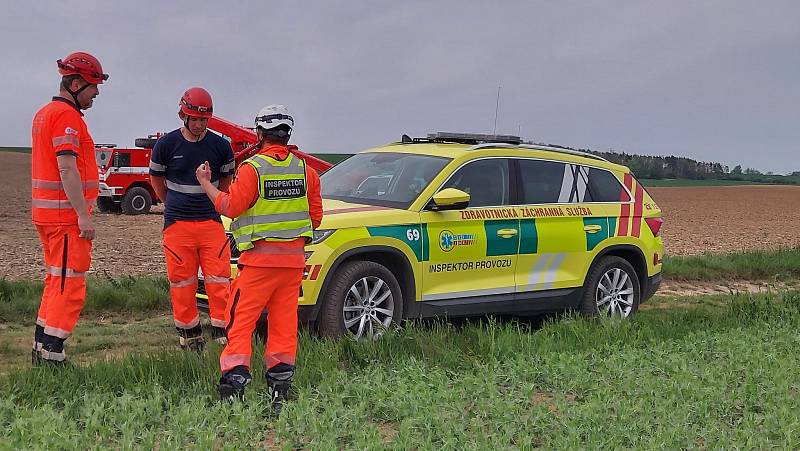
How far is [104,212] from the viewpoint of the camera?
2788 cm

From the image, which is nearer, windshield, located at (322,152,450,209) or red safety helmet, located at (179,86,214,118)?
red safety helmet, located at (179,86,214,118)

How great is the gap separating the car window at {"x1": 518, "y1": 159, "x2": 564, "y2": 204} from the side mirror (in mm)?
1064

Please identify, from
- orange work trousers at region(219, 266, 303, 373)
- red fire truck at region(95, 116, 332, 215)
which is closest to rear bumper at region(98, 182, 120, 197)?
red fire truck at region(95, 116, 332, 215)

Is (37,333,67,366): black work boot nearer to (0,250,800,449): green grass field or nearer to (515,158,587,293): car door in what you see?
(0,250,800,449): green grass field

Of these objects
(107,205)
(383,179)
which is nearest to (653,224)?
(383,179)

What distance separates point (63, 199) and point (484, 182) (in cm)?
380

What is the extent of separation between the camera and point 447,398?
213 inches

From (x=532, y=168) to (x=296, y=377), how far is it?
154 inches

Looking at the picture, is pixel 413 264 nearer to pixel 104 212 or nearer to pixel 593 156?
pixel 593 156

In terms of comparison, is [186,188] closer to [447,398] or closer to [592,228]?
[447,398]

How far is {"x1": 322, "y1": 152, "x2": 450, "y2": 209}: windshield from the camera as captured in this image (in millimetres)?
8047

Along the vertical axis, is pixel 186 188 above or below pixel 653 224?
above

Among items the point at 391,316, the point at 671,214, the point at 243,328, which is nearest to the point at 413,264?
the point at 391,316

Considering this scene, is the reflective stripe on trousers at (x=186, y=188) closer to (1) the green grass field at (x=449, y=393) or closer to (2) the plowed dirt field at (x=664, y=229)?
(1) the green grass field at (x=449, y=393)
